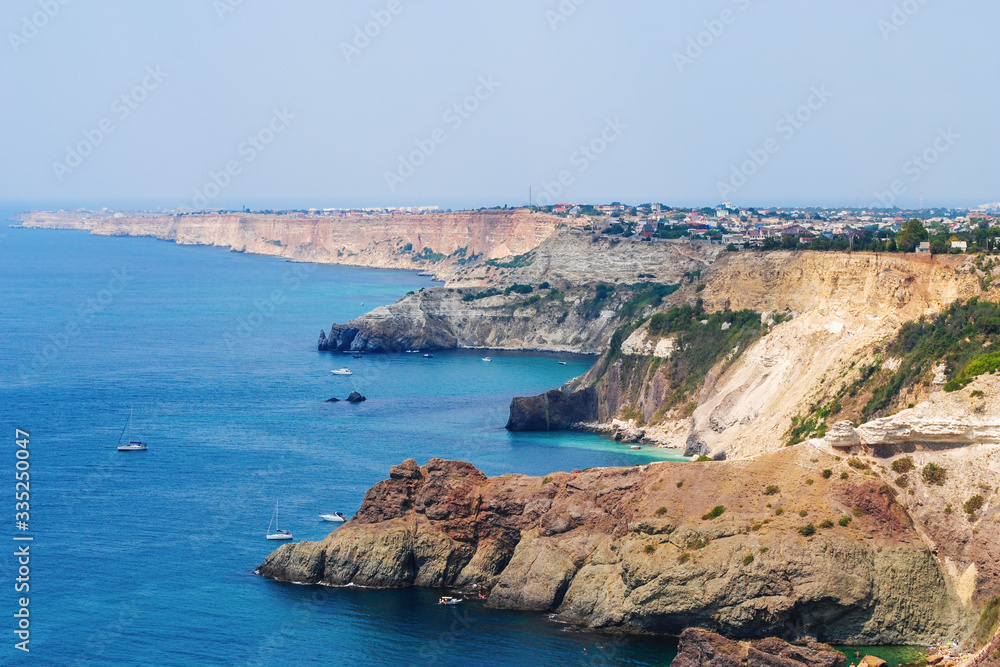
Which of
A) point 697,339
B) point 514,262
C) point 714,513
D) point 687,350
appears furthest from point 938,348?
point 514,262

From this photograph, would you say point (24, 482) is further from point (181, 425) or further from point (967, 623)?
point (967, 623)

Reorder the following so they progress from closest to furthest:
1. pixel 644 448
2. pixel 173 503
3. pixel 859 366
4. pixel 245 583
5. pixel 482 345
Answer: pixel 245 583 < pixel 173 503 < pixel 859 366 < pixel 644 448 < pixel 482 345

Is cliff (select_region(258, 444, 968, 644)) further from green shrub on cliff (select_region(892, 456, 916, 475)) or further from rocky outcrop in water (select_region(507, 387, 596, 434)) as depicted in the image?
rocky outcrop in water (select_region(507, 387, 596, 434))

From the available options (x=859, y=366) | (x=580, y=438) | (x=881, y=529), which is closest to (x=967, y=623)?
(x=881, y=529)

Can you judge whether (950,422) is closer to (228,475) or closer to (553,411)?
(228,475)

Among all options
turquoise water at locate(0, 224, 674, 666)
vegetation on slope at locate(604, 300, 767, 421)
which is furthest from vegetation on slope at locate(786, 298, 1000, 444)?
vegetation on slope at locate(604, 300, 767, 421)

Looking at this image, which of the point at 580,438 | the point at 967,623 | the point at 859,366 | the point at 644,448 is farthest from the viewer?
the point at 580,438
